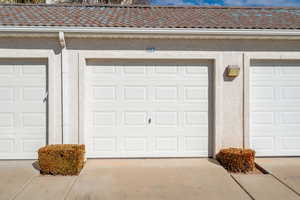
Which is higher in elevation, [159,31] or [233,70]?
[159,31]

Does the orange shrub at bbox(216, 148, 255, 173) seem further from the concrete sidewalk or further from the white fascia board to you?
the white fascia board

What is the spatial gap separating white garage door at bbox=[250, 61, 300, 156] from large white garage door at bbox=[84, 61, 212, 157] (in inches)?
47.9

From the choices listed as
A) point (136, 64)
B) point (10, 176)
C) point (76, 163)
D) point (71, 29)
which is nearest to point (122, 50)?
point (136, 64)

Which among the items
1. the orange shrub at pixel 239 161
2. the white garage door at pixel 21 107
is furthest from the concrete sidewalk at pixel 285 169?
the white garage door at pixel 21 107

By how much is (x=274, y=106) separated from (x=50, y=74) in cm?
555

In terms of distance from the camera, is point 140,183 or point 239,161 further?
point 239,161

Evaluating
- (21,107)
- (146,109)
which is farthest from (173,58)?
(21,107)

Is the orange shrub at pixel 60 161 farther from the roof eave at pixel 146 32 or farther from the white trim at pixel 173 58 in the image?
the roof eave at pixel 146 32

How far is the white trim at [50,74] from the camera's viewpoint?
4973mm

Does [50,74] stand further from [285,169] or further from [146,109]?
[285,169]

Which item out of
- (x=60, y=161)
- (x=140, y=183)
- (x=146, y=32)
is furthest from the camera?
(x=146, y=32)

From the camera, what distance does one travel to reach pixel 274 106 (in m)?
5.33

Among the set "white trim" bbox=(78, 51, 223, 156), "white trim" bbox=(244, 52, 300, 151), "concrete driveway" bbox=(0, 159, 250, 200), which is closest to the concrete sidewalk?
"white trim" bbox=(244, 52, 300, 151)

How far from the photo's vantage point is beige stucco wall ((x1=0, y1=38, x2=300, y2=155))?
5.05 metres
